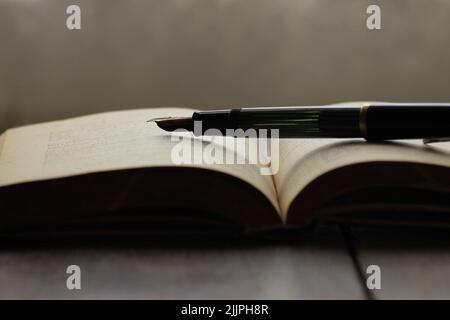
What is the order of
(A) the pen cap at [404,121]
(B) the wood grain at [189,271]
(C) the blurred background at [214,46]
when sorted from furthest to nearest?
(C) the blurred background at [214,46] < (A) the pen cap at [404,121] < (B) the wood grain at [189,271]

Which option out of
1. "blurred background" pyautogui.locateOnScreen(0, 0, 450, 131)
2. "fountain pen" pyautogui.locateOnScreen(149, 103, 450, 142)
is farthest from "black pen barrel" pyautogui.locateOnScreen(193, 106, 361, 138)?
"blurred background" pyautogui.locateOnScreen(0, 0, 450, 131)

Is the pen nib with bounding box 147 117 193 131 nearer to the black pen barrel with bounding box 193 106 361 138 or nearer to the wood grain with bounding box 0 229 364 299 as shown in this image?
the black pen barrel with bounding box 193 106 361 138

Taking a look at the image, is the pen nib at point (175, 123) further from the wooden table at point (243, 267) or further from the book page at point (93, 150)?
the wooden table at point (243, 267)

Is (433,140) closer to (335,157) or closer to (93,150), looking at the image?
(335,157)

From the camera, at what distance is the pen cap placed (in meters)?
0.71

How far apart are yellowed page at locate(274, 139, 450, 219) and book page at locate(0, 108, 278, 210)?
20 millimetres

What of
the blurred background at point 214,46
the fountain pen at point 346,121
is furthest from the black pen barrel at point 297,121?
the blurred background at point 214,46

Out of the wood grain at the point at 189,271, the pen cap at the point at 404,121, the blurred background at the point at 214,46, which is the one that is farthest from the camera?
the blurred background at the point at 214,46

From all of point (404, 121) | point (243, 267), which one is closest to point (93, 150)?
point (243, 267)

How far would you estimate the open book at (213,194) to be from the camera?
667mm

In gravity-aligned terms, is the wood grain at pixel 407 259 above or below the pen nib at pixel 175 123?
below

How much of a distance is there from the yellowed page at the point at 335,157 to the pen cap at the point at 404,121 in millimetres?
12

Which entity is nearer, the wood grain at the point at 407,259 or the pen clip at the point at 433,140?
the wood grain at the point at 407,259

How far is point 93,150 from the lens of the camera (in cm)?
73
